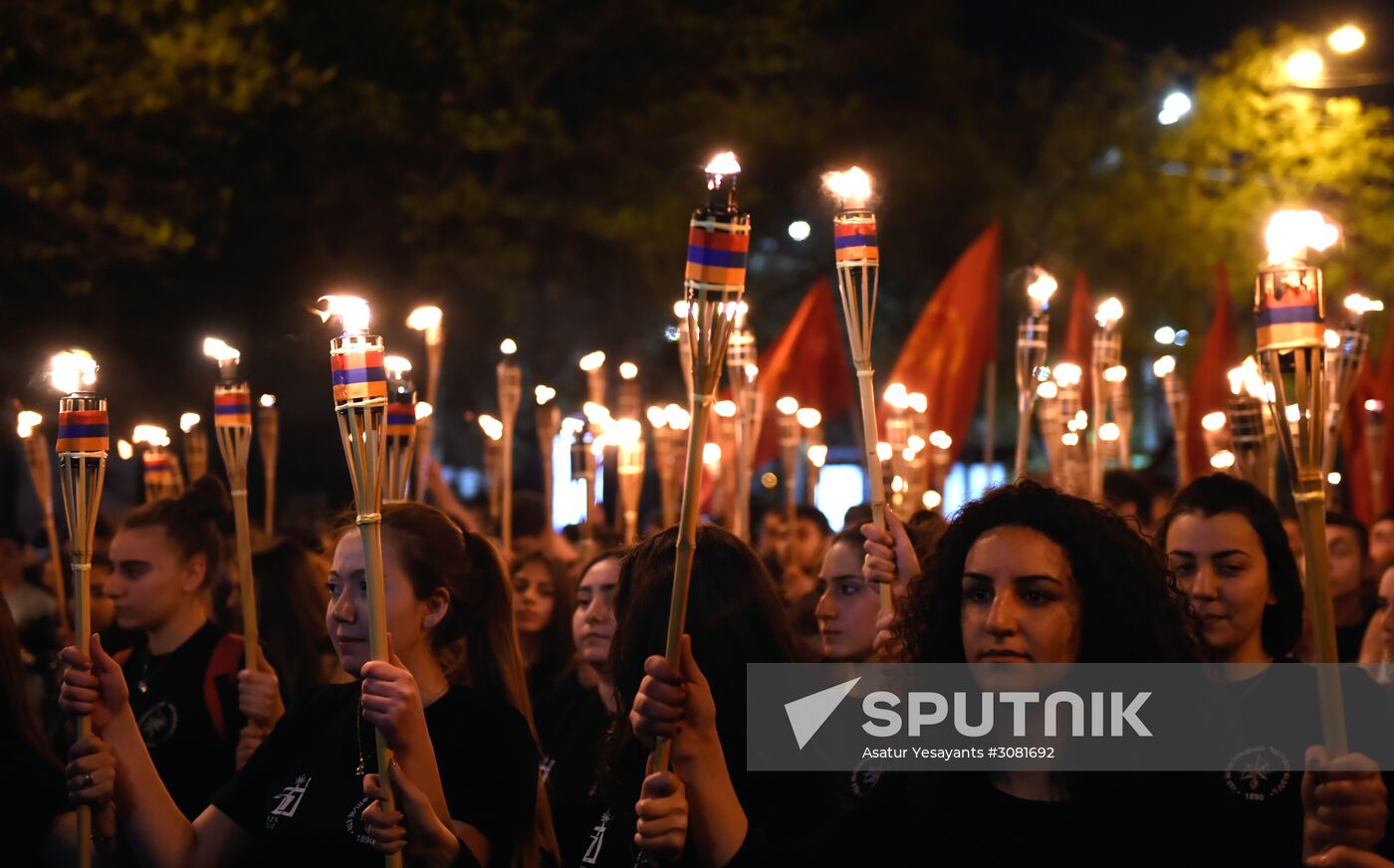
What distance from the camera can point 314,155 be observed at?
16516 millimetres

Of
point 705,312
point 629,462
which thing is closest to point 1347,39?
point 629,462

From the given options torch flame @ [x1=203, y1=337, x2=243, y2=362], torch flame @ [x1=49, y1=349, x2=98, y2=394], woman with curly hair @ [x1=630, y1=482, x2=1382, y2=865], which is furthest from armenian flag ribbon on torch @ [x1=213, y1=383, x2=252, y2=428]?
woman with curly hair @ [x1=630, y1=482, x2=1382, y2=865]

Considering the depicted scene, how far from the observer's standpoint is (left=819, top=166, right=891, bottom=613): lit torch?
4535mm

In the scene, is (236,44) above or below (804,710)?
above

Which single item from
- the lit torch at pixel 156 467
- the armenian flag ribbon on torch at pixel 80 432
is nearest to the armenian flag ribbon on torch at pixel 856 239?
the armenian flag ribbon on torch at pixel 80 432

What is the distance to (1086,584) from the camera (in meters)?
3.63

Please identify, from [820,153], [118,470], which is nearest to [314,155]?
[118,470]

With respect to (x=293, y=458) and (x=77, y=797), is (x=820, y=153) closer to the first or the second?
(x=293, y=458)

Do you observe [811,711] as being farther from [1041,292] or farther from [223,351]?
[1041,292]

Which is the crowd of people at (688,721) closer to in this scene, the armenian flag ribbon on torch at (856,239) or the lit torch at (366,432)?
the lit torch at (366,432)

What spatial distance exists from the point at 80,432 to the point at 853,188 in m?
2.33

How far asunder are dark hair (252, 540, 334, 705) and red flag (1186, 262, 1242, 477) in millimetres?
8053

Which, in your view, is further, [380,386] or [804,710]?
[804,710]

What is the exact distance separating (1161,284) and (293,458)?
40.4 feet
